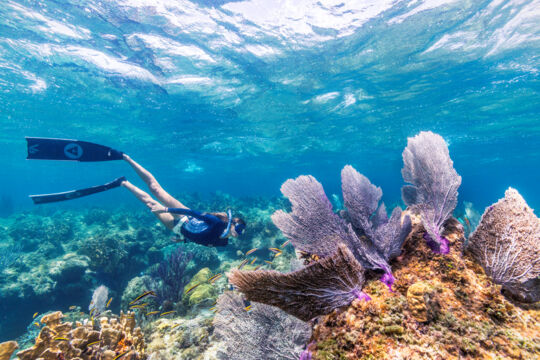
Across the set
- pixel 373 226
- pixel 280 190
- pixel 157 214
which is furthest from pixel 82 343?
pixel 157 214

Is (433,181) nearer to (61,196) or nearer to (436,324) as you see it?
(436,324)

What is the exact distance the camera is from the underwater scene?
1750 millimetres

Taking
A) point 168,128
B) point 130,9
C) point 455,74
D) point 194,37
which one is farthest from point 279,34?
point 168,128

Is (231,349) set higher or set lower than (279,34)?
lower

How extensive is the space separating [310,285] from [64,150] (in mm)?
8817

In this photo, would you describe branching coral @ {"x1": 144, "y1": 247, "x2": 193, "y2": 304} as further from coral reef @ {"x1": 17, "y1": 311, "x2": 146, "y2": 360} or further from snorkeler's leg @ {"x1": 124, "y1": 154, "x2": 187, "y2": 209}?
coral reef @ {"x1": 17, "y1": 311, "x2": 146, "y2": 360}

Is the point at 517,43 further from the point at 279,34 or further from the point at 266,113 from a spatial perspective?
the point at 266,113

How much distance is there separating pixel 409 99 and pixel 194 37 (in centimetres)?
1660

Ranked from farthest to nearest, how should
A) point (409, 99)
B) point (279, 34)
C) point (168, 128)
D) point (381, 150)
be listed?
1. point (381, 150)
2. point (168, 128)
3. point (409, 99)
4. point (279, 34)

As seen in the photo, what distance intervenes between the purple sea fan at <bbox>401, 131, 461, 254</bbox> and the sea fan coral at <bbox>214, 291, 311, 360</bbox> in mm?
1614

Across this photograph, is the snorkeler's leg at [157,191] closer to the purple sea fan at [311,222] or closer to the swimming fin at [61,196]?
the swimming fin at [61,196]

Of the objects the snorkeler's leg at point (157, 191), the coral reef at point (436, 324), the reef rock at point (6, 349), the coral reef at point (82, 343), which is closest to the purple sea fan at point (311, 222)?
the coral reef at point (436, 324)

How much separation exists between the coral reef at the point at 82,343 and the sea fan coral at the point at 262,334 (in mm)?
1979

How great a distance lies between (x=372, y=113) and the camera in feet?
69.9
